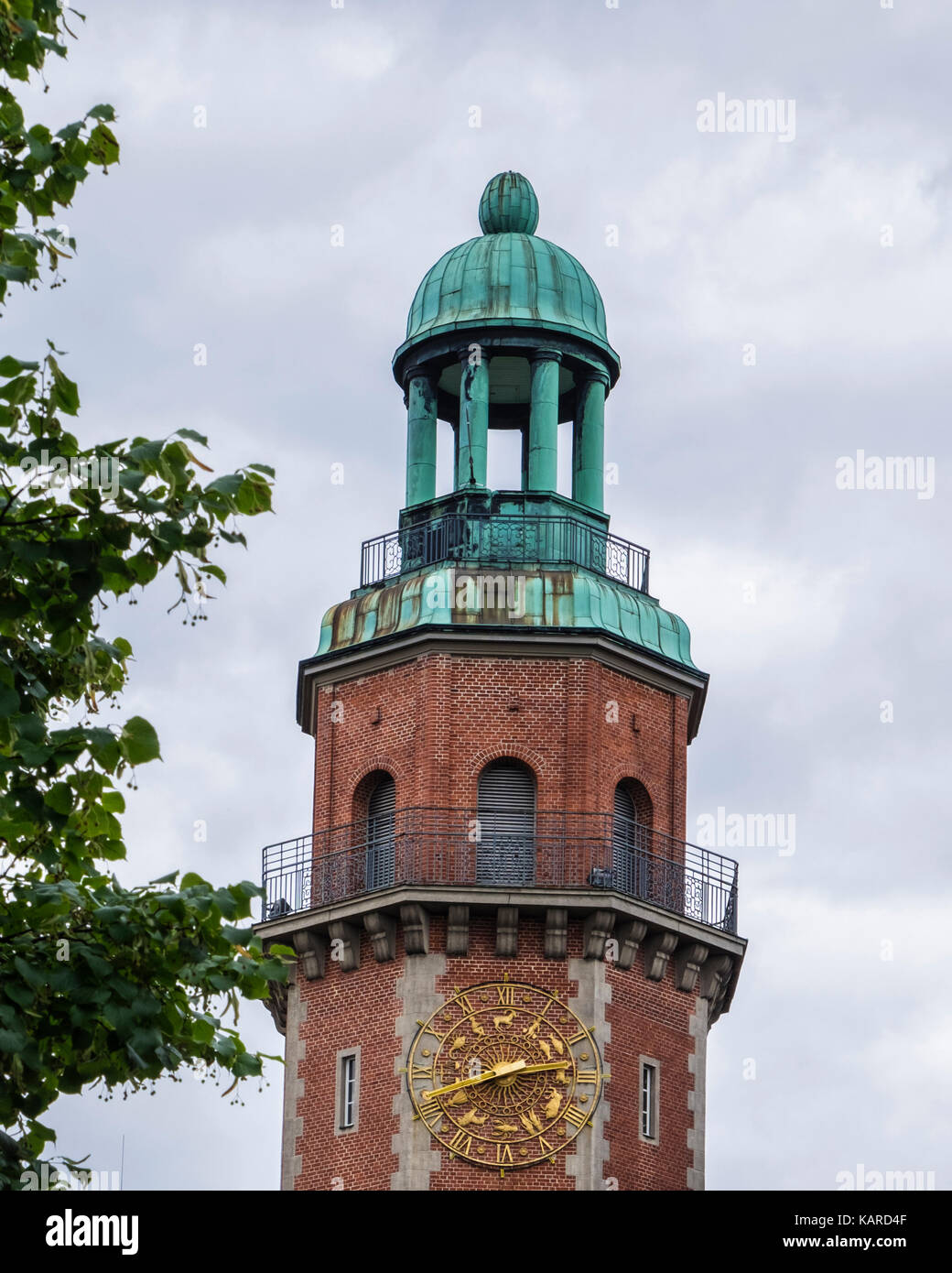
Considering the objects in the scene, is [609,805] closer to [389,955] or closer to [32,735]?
[389,955]

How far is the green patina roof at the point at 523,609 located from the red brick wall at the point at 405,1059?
494 centimetres

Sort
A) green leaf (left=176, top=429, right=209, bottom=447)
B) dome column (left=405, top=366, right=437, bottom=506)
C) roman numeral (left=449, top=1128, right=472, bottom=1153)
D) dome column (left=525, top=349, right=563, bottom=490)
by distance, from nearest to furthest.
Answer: green leaf (left=176, top=429, right=209, bottom=447) → roman numeral (left=449, top=1128, right=472, bottom=1153) → dome column (left=525, top=349, right=563, bottom=490) → dome column (left=405, top=366, right=437, bottom=506)

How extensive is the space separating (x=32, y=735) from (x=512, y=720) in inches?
1076

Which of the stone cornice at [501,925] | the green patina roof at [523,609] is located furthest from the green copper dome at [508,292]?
the stone cornice at [501,925]

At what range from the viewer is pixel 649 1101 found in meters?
45.9

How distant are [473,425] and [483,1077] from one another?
11.1 meters

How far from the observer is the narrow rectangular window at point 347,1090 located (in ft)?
149

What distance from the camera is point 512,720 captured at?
155 feet

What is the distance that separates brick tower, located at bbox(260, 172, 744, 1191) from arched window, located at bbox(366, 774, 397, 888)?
45 mm

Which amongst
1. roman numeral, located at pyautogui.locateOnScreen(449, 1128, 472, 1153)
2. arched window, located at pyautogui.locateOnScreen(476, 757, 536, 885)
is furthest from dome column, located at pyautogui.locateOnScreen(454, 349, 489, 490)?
roman numeral, located at pyautogui.locateOnScreen(449, 1128, 472, 1153)

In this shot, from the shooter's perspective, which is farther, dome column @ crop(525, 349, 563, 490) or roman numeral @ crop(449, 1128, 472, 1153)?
dome column @ crop(525, 349, 563, 490)

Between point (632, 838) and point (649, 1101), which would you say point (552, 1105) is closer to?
point (649, 1101)

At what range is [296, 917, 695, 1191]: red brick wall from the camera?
1756 inches

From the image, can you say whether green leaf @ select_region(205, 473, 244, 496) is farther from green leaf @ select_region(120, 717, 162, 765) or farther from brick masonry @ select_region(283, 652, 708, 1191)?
brick masonry @ select_region(283, 652, 708, 1191)
